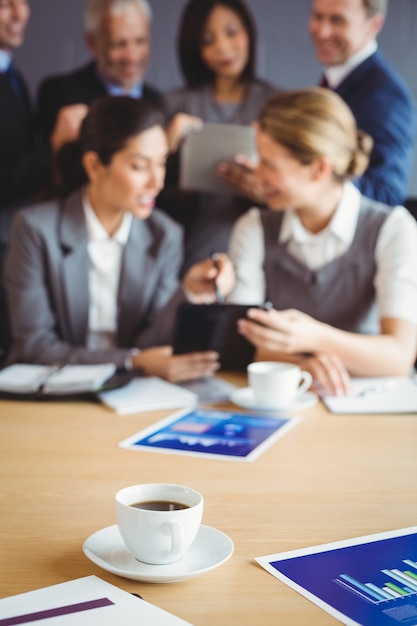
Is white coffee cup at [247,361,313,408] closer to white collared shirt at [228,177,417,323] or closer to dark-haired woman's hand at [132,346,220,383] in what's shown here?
dark-haired woman's hand at [132,346,220,383]

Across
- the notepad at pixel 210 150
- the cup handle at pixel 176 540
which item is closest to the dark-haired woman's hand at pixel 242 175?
the notepad at pixel 210 150

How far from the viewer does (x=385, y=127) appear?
2590mm

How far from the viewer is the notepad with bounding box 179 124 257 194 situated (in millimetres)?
2576

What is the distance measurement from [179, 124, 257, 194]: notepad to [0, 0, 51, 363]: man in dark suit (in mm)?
644

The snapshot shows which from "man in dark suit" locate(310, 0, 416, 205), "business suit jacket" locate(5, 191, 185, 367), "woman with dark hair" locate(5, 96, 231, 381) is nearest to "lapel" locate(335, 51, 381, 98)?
"man in dark suit" locate(310, 0, 416, 205)

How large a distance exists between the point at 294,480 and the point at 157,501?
0.96 feet

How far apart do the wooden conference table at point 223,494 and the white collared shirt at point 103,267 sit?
864 mm

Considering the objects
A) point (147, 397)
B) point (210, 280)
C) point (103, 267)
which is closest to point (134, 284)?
point (103, 267)

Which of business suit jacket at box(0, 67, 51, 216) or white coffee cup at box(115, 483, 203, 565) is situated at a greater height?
business suit jacket at box(0, 67, 51, 216)

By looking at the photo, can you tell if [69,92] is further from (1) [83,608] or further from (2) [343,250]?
(1) [83,608]

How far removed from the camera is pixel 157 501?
2.74ft

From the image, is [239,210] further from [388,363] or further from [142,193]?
[388,363]

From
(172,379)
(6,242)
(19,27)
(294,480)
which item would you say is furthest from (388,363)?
(19,27)

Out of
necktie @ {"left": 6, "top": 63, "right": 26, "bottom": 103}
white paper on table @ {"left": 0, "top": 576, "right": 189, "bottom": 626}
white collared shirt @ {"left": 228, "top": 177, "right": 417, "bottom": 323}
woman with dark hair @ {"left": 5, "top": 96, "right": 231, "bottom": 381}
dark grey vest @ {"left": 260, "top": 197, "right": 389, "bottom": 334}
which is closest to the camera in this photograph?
white paper on table @ {"left": 0, "top": 576, "right": 189, "bottom": 626}
